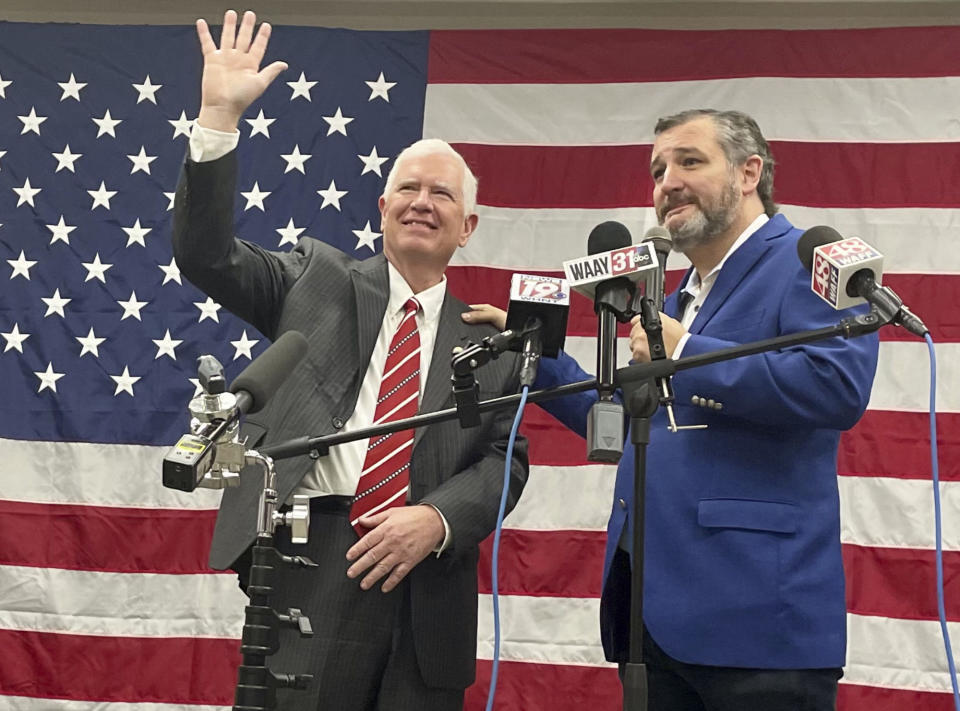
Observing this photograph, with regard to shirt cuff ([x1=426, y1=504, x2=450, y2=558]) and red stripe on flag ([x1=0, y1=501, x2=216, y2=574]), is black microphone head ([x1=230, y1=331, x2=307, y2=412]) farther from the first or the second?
red stripe on flag ([x1=0, y1=501, x2=216, y2=574])

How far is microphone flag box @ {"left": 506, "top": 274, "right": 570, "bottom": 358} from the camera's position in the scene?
162 centimetres

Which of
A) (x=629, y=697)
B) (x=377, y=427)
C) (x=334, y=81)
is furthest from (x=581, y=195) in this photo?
(x=629, y=697)

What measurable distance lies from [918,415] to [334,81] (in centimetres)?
220

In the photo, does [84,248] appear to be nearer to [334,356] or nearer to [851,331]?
[334,356]

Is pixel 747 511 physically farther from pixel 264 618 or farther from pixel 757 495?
pixel 264 618

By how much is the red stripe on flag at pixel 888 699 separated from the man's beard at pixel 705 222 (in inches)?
71.1

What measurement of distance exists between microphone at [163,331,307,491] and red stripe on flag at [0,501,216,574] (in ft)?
7.36

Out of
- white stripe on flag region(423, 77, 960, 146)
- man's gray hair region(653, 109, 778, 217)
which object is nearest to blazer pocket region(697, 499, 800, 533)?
man's gray hair region(653, 109, 778, 217)

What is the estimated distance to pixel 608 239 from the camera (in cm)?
168

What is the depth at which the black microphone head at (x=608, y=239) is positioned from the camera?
168cm

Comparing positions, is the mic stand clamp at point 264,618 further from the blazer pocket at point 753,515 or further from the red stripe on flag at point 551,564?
the red stripe on flag at point 551,564

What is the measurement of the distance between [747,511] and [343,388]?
78 centimetres

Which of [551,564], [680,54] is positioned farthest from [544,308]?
[680,54]

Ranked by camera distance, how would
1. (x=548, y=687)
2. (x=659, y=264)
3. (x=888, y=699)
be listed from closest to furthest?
(x=659, y=264) < (x=888, y=699) < (x=548, y=687)
